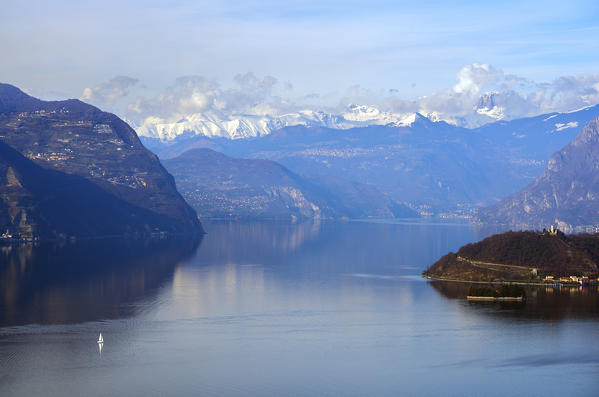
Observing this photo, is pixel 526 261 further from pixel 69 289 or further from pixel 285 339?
pixel 69 289

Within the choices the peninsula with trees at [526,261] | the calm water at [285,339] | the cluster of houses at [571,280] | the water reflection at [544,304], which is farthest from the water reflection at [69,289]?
the cluster of houses at [571,280]

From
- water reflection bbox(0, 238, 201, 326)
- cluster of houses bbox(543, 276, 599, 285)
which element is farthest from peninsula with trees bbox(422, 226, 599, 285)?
water reflection bbox(0, 238, 201, 326)

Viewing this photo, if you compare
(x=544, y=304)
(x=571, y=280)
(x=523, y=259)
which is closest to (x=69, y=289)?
(x=544, y=304)

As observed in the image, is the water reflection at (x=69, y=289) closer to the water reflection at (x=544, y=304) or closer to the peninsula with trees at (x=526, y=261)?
the water reflection at (x=544, y=304)

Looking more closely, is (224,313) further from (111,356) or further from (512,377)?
(512,377)

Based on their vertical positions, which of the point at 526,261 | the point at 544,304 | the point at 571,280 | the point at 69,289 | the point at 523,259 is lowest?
the point at 544,304

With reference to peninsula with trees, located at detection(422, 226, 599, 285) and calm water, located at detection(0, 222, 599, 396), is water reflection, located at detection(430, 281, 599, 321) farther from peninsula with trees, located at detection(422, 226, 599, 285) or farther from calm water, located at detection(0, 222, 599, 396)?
peninsula with trees, located at detection(422, 226, 599, 285)
